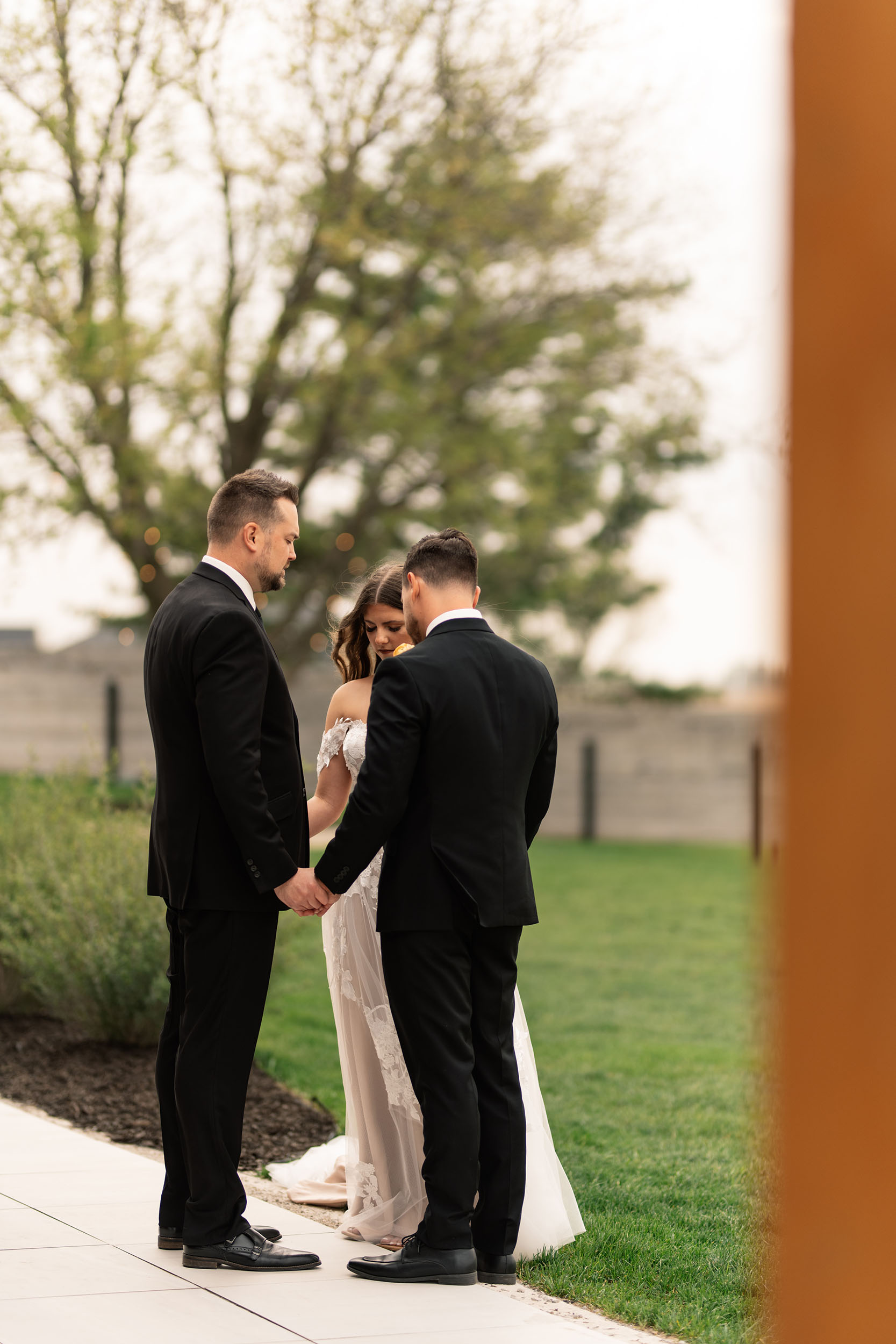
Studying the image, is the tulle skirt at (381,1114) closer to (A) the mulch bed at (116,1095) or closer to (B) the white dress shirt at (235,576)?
(B) the white dress shirt at (235,576)

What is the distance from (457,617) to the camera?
4699 millimetres

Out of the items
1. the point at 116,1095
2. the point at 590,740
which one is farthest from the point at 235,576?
the point at 590,740

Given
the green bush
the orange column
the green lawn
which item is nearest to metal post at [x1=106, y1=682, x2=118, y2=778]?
the green lawn

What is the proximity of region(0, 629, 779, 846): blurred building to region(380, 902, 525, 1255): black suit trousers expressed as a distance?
69.9 ft

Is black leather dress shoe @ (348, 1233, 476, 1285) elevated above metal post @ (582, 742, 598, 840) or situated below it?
below

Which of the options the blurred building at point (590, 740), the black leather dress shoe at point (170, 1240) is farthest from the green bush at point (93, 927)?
the blurred building at point (590, 740)

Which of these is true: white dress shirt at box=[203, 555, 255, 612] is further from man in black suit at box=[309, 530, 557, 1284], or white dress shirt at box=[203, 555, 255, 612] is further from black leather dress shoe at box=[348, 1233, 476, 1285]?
black leather dress shoe at box=[348, 1233, 476, 1285]

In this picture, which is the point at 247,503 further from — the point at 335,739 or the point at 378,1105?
the point at 378,1105

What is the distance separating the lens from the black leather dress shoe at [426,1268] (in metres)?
4.42

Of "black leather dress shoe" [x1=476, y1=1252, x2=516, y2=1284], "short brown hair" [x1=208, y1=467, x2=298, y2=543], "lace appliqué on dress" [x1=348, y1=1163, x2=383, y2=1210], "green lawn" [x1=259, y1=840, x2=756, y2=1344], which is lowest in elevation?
"green lawn" [x1=259, y1=840, x2=756, y2=1344]

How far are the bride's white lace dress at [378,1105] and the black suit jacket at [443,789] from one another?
1.74ft

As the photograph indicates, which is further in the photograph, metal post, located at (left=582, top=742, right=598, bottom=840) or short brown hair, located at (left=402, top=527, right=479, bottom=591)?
metal post, located at (left=582, top=742, right=598, bottom=840)

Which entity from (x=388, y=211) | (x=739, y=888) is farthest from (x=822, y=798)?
(x=739, y=888)

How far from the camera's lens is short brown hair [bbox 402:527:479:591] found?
4.72m
